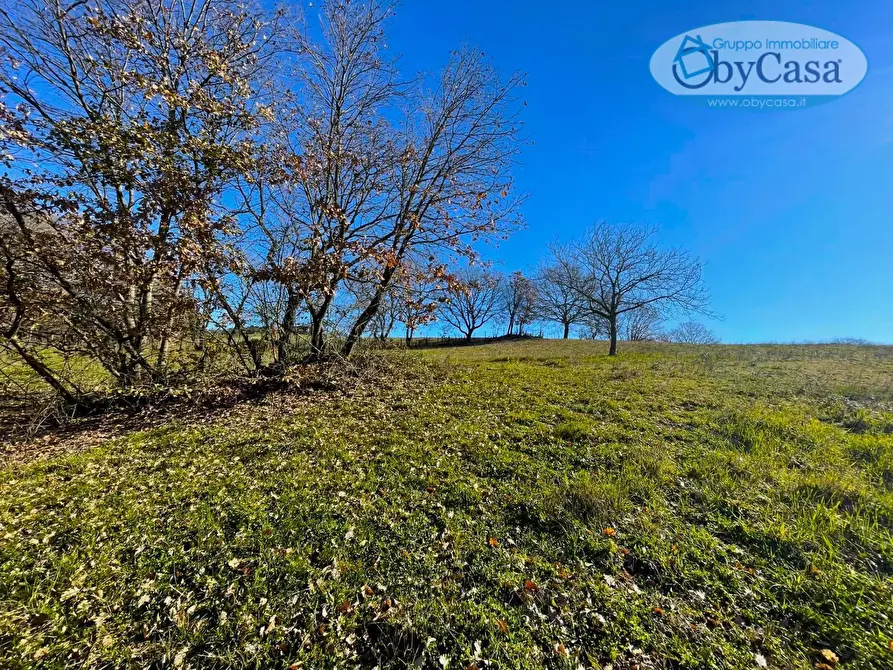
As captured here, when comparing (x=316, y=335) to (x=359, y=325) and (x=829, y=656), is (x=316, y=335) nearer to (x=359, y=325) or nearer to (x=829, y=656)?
(x=359, y=325)

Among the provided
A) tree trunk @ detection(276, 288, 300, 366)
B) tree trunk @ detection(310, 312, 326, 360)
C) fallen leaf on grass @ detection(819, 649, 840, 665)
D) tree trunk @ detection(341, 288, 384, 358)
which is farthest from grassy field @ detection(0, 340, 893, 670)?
tree trunk @ detection(341, 288, 384, 358)

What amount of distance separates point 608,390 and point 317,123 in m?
11.7

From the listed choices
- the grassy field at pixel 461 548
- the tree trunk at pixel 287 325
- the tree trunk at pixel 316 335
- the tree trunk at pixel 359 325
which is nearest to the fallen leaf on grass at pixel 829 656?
the grassy field at pixel 461 548

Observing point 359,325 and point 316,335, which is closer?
point 316,335

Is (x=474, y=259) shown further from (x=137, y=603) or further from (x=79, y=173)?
(x=137, y=603)

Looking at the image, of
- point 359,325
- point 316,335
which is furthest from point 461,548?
point 359,325

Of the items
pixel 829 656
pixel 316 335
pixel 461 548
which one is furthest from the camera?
pixel 316 335

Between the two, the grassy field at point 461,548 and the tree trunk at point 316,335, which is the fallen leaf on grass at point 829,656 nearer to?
the grassy field at point 461,548

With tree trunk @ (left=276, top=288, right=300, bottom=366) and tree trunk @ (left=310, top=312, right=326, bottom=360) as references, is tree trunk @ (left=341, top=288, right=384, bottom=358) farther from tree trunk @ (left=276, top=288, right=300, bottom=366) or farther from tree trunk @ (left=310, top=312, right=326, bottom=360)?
tree trunk @ (left=276, top=288, right=300, bottom=366)

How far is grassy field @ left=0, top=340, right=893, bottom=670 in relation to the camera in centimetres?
221

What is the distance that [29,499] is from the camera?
3.70 metres

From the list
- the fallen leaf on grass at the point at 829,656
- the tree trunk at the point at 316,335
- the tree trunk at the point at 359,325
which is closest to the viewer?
the fallen leaf on grass at the point at 829,656

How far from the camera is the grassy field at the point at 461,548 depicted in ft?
7.25

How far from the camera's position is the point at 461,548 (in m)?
3.06
